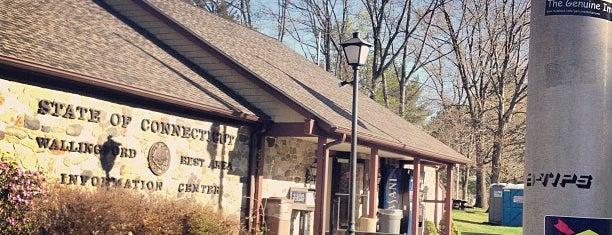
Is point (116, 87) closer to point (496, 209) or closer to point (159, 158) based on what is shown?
point (159, 158)

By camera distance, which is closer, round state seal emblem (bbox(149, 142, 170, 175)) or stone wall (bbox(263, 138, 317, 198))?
round state seal emblem (bbox(149, 142, 170, 175))

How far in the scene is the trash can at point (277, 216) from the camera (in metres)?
13.6

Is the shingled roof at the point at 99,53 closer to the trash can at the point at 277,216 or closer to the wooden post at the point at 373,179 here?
the trash can at the point at 277,216

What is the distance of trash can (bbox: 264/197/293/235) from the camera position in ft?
44.7

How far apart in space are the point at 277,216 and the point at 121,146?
3906 millimetres

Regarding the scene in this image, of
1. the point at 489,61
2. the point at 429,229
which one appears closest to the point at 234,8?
the point at 489,61

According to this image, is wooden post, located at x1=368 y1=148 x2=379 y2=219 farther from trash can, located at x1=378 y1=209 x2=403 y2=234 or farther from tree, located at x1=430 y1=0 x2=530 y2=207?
tree, located at x1=430 y1=0 x2=530 y2=207

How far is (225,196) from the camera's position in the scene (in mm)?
13211

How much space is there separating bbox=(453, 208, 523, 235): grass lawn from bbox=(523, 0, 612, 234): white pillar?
1945cm

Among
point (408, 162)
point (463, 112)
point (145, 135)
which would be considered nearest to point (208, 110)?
point (145, 135)

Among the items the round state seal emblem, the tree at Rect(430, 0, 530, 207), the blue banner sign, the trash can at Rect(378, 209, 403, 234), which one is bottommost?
the trash can at Rect(378, 209, 403, 234)

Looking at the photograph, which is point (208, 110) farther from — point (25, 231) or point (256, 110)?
point (25, 231)

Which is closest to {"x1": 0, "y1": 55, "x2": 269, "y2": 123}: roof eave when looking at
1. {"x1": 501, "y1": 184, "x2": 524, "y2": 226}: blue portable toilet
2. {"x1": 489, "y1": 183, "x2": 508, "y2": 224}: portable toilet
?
{"x1": 501, "y1": 184, "x2": 524, "y2": 226}: blue portable toilet

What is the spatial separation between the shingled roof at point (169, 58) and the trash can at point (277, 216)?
171cm
